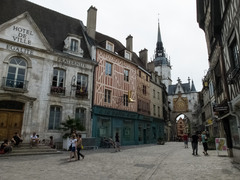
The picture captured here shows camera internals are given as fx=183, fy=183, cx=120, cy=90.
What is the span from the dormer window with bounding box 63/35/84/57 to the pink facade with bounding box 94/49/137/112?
1.82 m

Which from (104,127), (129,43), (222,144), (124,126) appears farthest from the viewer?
(129,43)

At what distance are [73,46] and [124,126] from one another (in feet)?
28.2

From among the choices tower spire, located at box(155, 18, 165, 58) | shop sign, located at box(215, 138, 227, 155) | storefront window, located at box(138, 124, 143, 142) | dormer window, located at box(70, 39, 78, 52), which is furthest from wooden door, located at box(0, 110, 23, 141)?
tower spire, located at box(155, 18, 165, 58)

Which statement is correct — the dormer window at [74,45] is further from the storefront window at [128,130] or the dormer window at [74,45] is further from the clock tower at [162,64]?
the clock tower at [162,64]

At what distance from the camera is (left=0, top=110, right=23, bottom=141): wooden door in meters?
10.7

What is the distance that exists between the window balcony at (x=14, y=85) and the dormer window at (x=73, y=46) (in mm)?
4004

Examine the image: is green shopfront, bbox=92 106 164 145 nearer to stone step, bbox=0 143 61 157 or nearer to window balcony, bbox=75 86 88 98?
window balcony, bbox=75 86 88 98

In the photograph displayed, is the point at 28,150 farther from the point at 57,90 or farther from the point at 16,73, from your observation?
the point at 16,73

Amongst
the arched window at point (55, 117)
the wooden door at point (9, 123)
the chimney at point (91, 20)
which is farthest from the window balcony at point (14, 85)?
the chimney at point (91, 20)

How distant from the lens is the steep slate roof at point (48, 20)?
13.3 metres

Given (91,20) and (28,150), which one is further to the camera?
(91,20)

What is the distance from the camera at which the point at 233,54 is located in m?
7.41

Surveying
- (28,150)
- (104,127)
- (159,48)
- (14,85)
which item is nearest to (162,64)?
(159,48)

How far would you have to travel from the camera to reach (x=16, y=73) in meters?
11.6
